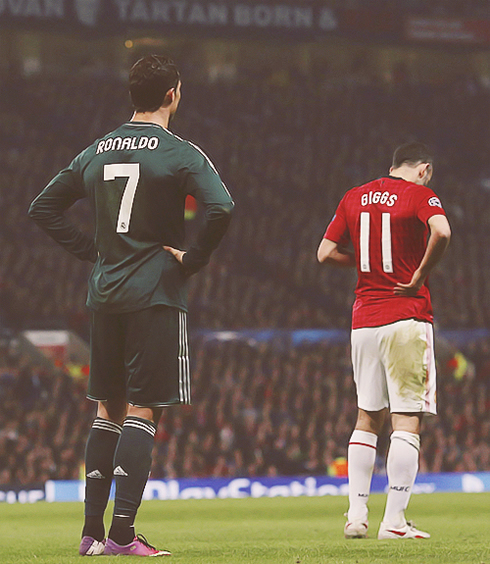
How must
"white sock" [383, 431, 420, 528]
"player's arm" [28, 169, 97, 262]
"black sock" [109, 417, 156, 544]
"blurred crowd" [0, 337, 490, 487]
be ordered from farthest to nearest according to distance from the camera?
1. "blurred crowd" [0, 337, 490, 487]
2. "white sock" [383, 431, 420, 528]
3. "player's arm" [28, 169, 97, 262]
4. "black sock" [109, 417, 156, 544]

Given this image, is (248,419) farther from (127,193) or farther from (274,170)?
(127,193)

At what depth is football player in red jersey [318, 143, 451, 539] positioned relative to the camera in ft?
16.5

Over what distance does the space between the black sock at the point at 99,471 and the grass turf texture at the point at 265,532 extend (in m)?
0.17

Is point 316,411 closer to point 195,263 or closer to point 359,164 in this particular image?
point 359,164

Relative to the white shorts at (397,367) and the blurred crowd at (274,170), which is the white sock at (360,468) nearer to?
the white shorts at (397,367)

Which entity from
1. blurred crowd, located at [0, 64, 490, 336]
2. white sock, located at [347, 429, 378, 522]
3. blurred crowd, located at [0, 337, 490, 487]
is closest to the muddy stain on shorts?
white sock, located at [347, 429, 378, 522]

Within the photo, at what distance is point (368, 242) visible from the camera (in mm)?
Answer: 5305

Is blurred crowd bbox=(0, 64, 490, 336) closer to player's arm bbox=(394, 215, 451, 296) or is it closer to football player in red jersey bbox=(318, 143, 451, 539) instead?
football player in red jersey bbox=(318, 143, 451, 539)

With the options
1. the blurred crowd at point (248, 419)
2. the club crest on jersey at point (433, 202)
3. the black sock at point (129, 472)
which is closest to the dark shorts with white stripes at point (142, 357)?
the black sock at point (129, 472)

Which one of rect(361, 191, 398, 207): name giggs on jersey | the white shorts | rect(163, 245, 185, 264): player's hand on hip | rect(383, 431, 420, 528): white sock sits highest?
rect(361, 191, 398, 207): name giggs on jersey

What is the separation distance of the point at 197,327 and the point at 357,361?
16.4 metres

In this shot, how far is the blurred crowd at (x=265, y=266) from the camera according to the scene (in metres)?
17.3

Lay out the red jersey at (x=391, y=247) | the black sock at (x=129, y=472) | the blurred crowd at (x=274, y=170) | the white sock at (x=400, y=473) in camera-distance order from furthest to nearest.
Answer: the blurred crowd at (x=274, y=170)
the red jersey at (x=391, y=247)
the white sock at (x=400, y=473)
the black sock at (x=129, y=472)

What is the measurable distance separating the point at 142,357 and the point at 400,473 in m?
1.64
